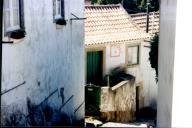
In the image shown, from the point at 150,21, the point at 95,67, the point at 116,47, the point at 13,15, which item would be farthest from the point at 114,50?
the point at 13,15

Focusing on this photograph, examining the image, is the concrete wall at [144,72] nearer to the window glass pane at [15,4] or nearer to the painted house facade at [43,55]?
the painted house facade at [43,55]

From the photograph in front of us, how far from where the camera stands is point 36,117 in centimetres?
1108

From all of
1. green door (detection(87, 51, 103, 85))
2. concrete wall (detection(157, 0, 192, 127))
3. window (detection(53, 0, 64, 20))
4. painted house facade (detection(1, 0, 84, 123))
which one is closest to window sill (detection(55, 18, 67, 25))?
painted house facade (detection(1, 0, 84, 123))

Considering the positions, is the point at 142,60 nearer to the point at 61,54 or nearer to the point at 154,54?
the point at 154,54

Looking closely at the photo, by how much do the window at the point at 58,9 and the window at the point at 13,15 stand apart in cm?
284

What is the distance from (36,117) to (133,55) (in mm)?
12752

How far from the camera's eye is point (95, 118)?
791 inches

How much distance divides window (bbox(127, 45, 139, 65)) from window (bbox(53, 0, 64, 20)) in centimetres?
974

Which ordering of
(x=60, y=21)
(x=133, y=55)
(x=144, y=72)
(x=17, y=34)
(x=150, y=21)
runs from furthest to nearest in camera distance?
(x=150, y=21)
(x=144, y=72)
(x=133, y=55)
(x=60, y=21)
(x=17, y=34)

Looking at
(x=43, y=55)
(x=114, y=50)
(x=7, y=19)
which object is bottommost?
(x=114, y=50)

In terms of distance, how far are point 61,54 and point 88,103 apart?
7.34 m

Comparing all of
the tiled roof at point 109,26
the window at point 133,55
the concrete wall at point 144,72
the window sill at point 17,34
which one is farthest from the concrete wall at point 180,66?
the window at point 133,55

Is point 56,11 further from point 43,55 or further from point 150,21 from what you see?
point 150,21

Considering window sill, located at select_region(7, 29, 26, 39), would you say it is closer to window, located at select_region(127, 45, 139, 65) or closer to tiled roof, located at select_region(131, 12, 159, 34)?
window, located at select_region(127, 45, 139, 65)
